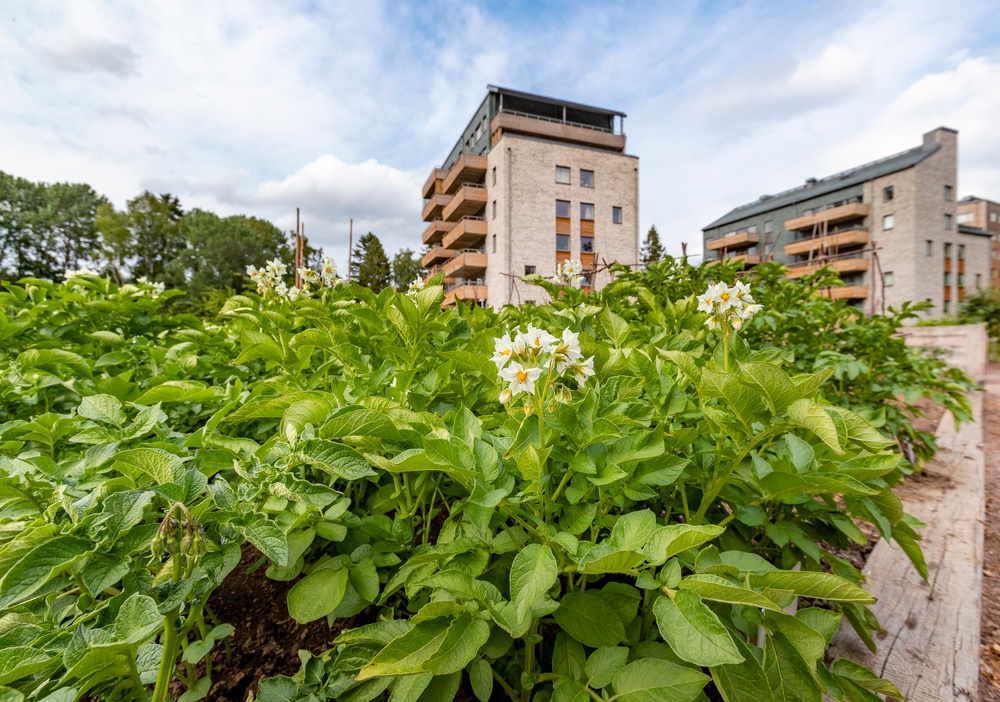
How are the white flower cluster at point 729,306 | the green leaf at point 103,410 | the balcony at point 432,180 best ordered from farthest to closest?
the balcony at point 432,180 < the white flower cluster at point 729,306 < the green leaf at point 103,410

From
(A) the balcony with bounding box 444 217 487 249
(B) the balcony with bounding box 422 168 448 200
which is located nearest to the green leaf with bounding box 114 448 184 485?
(A) the balcony with bounding box 444 217 487 249

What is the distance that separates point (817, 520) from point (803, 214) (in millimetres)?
36229

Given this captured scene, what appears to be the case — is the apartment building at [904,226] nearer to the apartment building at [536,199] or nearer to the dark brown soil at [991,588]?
the apartment building at [536,199]

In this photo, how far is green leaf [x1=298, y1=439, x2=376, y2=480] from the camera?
0.65 metres

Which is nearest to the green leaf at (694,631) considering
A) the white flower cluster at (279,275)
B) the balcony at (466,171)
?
the white flower cluster at (279,275)

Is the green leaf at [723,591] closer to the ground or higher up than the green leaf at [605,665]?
higher up

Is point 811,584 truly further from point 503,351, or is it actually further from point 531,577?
point 503,351

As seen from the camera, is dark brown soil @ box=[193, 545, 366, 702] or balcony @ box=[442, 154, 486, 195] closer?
dark brown soil @ box=[193, 545, 366, 702]

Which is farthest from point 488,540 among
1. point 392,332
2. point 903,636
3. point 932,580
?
point 932,580

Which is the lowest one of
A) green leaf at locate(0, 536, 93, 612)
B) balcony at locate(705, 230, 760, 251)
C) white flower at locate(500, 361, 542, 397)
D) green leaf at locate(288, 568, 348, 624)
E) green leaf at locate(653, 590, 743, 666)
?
green leaf at locate(288, 568, 348, 624)

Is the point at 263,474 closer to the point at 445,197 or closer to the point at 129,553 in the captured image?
the point at 129,553

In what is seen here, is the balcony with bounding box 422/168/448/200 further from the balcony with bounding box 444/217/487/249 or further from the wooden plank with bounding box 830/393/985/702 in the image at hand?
the wooden plank with bounding box 830/393/985/702

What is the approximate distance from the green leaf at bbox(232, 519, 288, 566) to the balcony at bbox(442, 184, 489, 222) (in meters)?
24.9

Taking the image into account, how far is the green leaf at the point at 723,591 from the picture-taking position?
524mm
